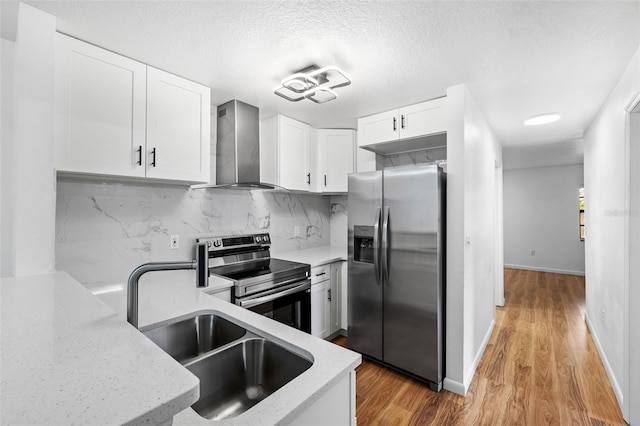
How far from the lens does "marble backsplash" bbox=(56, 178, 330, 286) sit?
6.28 feet

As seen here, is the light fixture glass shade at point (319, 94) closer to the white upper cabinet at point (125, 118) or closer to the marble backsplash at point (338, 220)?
the white upper cabinet at point (125, 118)

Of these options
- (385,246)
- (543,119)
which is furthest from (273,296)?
(543,119)

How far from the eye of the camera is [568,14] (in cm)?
144

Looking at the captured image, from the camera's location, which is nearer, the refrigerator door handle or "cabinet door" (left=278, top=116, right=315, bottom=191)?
the refrigerator door handle

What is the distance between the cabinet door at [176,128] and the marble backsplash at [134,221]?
40cm

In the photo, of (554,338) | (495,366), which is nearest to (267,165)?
(495,366)

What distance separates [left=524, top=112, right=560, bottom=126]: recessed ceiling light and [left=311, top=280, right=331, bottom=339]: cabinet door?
8.67 ft

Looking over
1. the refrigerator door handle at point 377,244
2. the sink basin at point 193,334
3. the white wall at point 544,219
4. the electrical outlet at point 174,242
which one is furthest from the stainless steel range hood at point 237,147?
the white wall at point 544,219

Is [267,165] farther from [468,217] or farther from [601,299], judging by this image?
[601,299]

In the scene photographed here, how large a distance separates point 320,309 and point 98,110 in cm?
230

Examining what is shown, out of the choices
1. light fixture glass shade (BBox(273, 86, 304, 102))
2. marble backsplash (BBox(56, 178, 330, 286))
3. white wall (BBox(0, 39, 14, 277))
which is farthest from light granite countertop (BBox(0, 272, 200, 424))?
light fixture glass shade (BBox(273, 86, 304, 102))

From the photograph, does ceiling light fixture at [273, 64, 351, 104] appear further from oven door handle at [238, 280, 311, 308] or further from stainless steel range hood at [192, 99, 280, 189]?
oven door handle at [238, 280, 311, 308]

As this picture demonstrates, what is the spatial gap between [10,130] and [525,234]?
813cm

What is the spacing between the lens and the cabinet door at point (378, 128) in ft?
8.84
